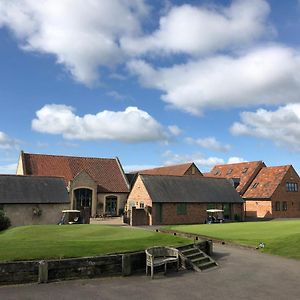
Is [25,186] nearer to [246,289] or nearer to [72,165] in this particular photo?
[72,165]

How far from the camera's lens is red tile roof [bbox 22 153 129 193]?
5191 centimetres

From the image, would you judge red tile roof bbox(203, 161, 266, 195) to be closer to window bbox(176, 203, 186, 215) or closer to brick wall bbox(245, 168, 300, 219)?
brick wall bbox(245, 168, 300, 219)

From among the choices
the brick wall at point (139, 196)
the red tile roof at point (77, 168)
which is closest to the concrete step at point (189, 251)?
the brick wall at point (139, 196)

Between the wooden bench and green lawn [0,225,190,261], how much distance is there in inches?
38.1

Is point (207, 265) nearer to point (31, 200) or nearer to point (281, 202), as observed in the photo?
point (31, 200)

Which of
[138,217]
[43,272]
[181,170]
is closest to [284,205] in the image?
[181,170]

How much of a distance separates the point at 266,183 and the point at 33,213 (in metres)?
A: 33.0

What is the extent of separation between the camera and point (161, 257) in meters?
18.2

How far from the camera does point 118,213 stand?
51500 millimetres

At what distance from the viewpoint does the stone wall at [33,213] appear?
3691cm

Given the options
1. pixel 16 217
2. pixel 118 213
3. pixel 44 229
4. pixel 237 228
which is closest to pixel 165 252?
pixel 44 229

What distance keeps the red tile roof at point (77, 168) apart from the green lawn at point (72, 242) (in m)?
26.7

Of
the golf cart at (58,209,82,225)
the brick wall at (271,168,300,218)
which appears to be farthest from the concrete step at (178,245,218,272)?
the brick wall at (271,168,300,218)

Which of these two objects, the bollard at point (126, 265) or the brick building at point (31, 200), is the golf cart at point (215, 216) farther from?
the bollard at point (126, 265)
